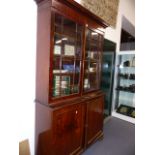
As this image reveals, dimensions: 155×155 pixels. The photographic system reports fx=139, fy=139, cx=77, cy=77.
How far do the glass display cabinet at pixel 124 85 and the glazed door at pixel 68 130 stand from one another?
7.04 feet

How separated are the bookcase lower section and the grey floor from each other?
226mm

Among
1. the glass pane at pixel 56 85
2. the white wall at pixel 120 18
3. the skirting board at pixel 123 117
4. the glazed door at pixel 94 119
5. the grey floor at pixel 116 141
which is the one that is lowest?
the grey floor at pixel 116 141

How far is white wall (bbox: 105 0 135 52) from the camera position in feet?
11.0

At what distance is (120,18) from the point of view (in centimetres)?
370

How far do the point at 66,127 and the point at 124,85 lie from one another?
2729 mm

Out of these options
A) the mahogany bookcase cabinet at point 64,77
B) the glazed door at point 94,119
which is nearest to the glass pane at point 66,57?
the mahogany bookcase cabinet at point 64,77

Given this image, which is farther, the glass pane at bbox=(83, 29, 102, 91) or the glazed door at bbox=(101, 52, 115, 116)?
the glazed door at bbox=(101, 52, 115, 116)

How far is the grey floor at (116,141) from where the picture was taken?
2334mm

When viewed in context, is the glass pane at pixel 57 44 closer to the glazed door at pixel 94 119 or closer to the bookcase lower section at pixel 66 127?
the bookcase lower section at pixel 66 127

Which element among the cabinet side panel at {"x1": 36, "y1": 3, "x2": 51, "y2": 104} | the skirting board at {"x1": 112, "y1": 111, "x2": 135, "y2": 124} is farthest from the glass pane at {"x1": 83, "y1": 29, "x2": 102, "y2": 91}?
the skirting board at {"x1": 112, "y1": 111, "x2": 135, "y2": 124}

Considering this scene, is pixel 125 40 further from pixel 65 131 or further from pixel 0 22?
pixel 0 22

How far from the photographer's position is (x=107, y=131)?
303 cm

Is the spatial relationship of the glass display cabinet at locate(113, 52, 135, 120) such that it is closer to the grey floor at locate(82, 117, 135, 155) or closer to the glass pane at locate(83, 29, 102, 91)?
the grey floor at locate(82, 117, 135, 155)
